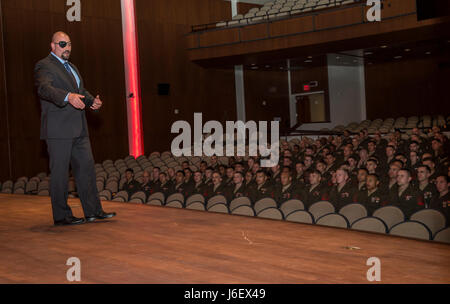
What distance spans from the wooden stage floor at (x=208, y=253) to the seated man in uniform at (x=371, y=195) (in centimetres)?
273

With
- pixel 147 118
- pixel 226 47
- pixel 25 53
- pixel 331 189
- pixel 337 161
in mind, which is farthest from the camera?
pixel 147 118

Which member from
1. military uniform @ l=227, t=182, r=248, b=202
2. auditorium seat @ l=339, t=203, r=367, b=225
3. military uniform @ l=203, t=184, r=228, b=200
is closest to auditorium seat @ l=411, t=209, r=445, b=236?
auditorium seat @ l=339, t=203, r=367, b=225

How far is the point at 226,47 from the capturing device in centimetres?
1127

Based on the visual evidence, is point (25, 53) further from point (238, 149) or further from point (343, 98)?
point (343, 98)

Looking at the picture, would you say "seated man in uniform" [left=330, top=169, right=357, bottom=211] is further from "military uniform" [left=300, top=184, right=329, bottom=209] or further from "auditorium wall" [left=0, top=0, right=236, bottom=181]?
"auditorium wall" [left=0, top=0, right=236, bottom=181]

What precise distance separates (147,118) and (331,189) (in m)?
7.78

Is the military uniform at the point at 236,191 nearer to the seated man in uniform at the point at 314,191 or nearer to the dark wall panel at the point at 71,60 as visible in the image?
the seated man in uniform at the point at 314,191

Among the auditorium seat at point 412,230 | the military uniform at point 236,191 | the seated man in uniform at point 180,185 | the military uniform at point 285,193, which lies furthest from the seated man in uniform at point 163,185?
the auditorium seat at point 412,230

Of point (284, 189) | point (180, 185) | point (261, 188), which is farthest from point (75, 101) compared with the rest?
point (180, 185)

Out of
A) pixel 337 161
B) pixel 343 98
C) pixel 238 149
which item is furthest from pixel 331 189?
pixel 343 98

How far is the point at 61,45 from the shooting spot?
2.23 meters

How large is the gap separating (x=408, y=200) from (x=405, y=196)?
6 cm

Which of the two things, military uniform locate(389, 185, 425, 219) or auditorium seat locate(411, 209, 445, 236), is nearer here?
auditorium seat locate(411, 209, 445, 236)

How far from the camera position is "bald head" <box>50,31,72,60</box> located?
2.23m
